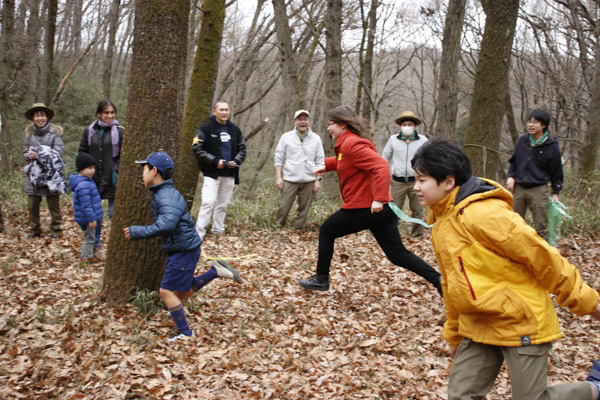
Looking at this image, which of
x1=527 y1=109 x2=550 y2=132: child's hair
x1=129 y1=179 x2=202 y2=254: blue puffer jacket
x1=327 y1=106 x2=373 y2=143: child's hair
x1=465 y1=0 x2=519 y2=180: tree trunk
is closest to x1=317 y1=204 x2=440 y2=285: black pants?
x1=327 y1=106 x2=373 y2=143: child's hair

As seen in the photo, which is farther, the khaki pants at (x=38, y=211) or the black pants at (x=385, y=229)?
the khaki pants at (x=38, y=211)

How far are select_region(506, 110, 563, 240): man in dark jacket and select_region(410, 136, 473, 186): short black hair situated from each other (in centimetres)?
493

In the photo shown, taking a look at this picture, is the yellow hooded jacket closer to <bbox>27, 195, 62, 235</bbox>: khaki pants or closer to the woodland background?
the woodland background

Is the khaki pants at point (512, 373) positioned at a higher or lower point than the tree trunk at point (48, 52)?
lower

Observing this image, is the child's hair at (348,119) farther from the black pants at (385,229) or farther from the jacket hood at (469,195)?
the jacket hood at (469,195)

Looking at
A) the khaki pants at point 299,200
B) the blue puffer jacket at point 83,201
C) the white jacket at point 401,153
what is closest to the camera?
the blue puffer jacket at point 83,201

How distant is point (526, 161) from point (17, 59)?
18.4 meters

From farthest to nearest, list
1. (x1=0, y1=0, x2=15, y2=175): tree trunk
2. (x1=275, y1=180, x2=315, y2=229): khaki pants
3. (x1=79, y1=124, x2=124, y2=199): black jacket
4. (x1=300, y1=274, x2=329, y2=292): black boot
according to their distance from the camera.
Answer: (x1=0, y1=0, x2=15, y2=175): tree trunk
(x1=275, y1=180, x2=315, y2=229): khaki pants
(x1=79, y1=124, x2=124, y2=199): black jacket
(x1=300, y1=274, x2=329, y2=292): black boot

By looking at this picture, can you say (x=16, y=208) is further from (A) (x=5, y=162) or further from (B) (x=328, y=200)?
(B) (x=328, y=200)

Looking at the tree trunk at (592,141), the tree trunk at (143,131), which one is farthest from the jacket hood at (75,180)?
the tree trunk at (592,141)

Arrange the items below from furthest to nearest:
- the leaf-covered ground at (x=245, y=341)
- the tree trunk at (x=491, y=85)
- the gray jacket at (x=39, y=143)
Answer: the tree trunk at (x=491, y=85), the gray jacket at (x=39, y=143), the leaf-covered ground at (x=245, y=341)

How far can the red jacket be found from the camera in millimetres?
4691

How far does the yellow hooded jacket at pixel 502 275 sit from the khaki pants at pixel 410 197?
18.2ft

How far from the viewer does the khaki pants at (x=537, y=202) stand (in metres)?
6.92
